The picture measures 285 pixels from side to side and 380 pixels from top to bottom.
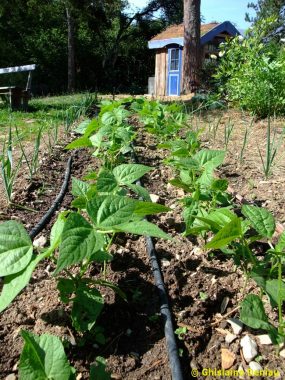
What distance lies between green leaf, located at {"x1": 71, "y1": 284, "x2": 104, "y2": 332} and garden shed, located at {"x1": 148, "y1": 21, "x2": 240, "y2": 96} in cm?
1183

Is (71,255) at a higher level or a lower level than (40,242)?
higher

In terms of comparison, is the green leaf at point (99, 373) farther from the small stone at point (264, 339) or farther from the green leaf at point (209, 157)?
the green leaf at point (209, 157)

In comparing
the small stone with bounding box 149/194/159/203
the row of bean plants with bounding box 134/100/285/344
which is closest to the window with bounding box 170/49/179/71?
the small stone with bounding box 149/194/159/203

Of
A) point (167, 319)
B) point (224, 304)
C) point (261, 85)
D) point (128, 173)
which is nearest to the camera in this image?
point (167, 319)

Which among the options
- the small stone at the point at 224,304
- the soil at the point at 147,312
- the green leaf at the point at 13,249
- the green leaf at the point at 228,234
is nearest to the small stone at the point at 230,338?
the soil at the point at 147,312

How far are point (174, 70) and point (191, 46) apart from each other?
4856 mm

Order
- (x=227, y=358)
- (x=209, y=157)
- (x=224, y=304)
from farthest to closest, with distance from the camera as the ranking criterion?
Answer: (x=209, y=157) → (x=224, y=304) → (x=227, y=358)

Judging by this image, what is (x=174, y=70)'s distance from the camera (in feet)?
41.4

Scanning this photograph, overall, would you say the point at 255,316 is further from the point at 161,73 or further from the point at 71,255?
the point at 161,73

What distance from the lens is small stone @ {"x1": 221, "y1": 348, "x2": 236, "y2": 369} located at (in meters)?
1.03

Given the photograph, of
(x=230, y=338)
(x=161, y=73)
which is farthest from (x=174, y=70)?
(x=230, y=338)

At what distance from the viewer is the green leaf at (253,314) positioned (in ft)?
3.18

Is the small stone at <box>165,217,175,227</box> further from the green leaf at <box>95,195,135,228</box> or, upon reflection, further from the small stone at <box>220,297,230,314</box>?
the green leaf at <box>95,195,135,228</box>

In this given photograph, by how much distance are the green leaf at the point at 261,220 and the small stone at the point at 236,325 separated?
28 centimetres
